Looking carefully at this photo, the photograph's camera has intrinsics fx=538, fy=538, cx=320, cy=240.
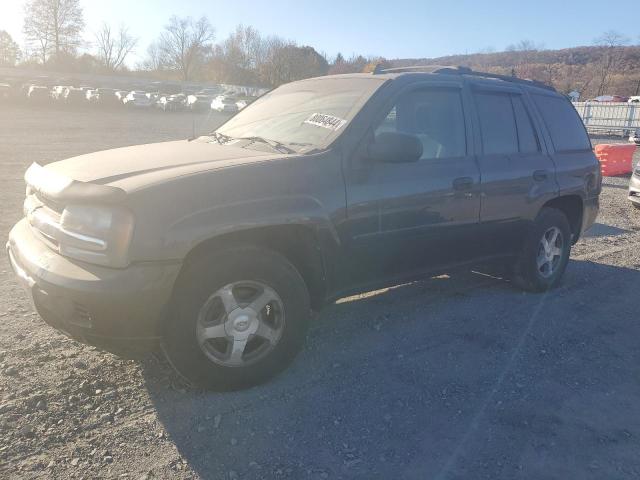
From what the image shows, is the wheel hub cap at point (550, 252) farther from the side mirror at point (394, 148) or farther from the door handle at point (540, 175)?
the side mirror at point (394, 148)

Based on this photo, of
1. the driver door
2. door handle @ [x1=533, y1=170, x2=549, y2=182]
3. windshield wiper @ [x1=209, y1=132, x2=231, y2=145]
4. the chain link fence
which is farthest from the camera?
the chain link fence

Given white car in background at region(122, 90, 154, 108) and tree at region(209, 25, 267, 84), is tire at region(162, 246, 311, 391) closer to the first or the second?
white car in background at region(122, 90, 154, 108)

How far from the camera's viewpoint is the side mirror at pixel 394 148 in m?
3.42

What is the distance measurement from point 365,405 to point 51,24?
11178 centimetres

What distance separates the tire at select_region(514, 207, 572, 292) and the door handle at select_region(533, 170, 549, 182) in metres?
0.32

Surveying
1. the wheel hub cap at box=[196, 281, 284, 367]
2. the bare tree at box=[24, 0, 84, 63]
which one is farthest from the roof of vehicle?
the bare tree at box=[24, 0, 84, 63]

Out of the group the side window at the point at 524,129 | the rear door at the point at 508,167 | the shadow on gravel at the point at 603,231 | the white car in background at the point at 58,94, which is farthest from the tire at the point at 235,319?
the white car in background at the point at 58,94

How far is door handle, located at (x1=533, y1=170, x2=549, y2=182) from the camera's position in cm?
479

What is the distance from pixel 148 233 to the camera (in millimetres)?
2701

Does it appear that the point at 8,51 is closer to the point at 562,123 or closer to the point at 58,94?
the point at 58,94

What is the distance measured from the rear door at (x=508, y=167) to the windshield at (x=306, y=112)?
3.73ft

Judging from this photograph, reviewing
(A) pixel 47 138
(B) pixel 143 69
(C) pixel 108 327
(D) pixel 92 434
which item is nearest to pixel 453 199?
(C) pixel 108 327

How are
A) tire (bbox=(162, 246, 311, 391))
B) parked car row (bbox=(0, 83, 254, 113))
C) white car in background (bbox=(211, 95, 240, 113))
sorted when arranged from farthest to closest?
parked car row (bbox=(0, 83, 254, 113))
white car in background (bbox=(211, 95, 240, 113))
tire (bbox=(162, 246, 311, 391))

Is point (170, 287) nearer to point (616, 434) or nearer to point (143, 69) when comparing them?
point (616, 434)
